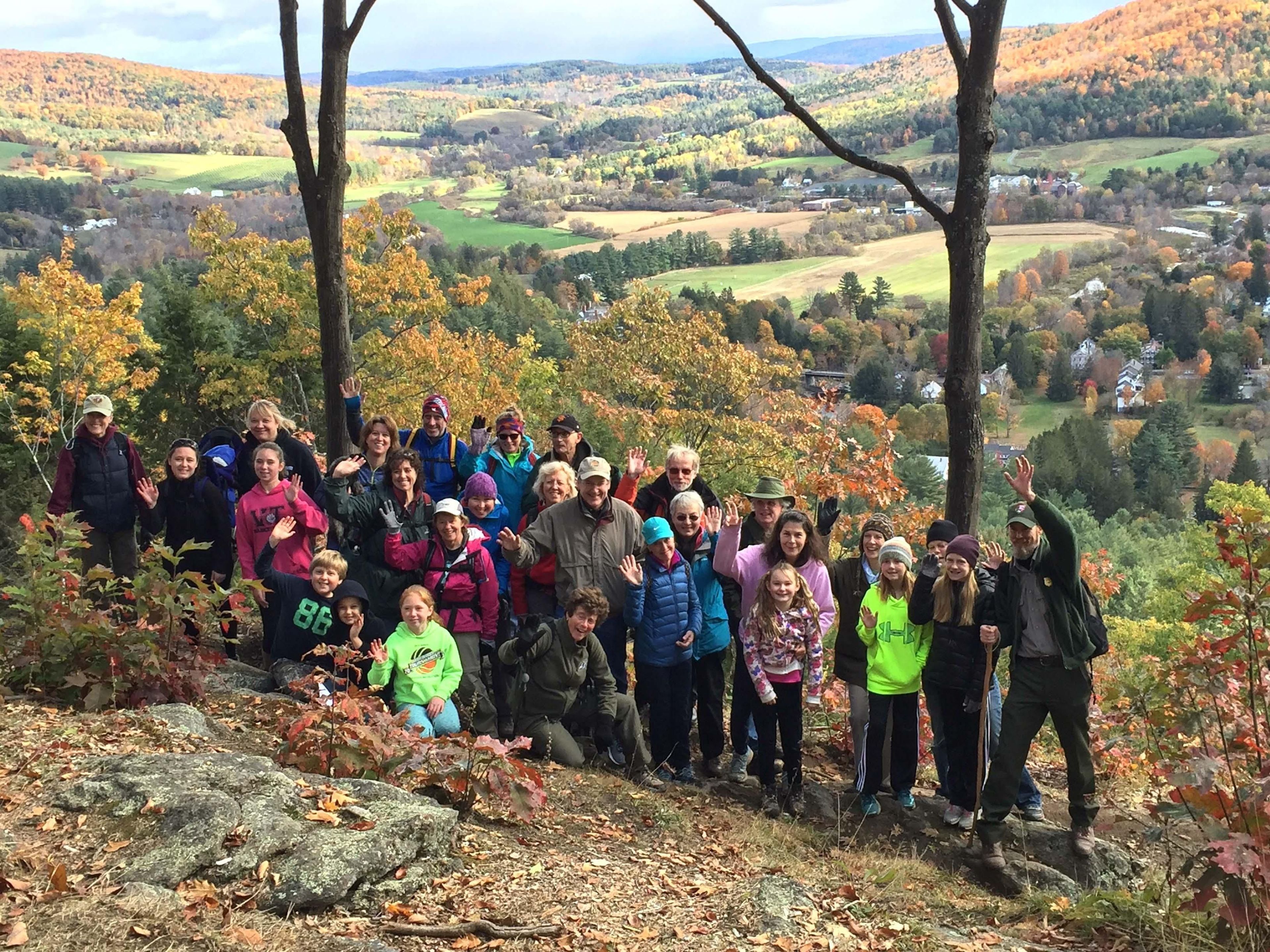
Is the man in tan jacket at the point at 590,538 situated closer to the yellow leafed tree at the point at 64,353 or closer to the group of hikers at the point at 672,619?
the group of hikers at the point at 672,619

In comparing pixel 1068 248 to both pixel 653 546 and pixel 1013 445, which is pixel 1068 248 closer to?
pixel 1013 445

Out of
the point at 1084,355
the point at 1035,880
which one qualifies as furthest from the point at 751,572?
the point at 1084,355

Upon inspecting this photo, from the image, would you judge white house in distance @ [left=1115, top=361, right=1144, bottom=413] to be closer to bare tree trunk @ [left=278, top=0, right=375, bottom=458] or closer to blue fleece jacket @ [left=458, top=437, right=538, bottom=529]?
bare tree trunk @ [left=278, top=0, right=375, bottom=458]

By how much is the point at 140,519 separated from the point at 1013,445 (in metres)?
96.0

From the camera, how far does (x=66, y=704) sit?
5477mm

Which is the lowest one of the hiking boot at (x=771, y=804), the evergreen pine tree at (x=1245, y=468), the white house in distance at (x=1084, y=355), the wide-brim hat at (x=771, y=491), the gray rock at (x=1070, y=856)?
the evergreen pine tree at (x=1245, y=468)

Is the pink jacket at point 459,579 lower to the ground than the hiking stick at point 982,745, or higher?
higher

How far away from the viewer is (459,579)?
6449mm

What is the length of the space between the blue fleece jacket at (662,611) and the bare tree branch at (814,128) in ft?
10.6

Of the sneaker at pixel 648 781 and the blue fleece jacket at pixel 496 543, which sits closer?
the sneaker at pixel 648 781

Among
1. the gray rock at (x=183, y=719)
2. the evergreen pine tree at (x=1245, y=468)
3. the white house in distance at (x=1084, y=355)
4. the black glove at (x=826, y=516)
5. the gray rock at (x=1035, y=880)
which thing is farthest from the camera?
the white house in distance at (x=1084, y=355)

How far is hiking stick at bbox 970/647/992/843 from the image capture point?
587cm

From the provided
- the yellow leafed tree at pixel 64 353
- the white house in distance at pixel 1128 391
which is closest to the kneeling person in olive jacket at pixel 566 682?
the yellow leafed tree at pixel 64 353

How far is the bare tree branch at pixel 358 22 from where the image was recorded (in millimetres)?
8383
